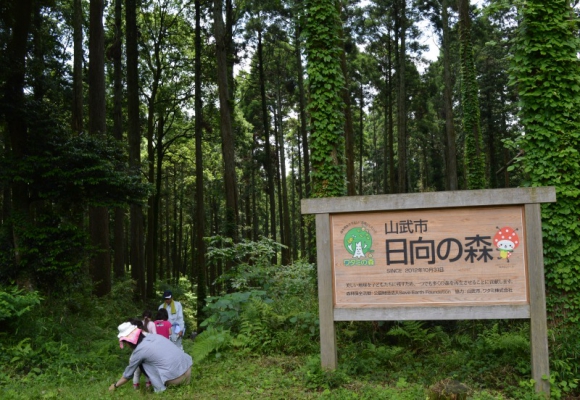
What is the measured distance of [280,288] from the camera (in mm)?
10812

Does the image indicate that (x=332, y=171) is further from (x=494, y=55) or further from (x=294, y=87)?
(x=494, y=55)

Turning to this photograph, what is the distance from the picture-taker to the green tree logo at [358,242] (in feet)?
22.3

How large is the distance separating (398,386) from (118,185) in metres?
9.32

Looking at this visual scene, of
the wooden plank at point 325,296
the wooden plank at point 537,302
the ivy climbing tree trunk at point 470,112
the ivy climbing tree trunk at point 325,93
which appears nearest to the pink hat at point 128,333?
the wooden plank at point 325,296

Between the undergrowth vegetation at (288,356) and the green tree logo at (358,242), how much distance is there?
1.67 metres

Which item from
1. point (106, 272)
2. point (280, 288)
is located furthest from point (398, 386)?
point (106, 272)

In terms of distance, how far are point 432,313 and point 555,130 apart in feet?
11.0

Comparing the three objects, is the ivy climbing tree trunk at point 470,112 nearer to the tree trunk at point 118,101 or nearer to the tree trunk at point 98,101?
the tree trunk at point 98,101

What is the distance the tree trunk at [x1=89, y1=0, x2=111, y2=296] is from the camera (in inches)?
669

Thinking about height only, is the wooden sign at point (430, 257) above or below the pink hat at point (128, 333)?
above

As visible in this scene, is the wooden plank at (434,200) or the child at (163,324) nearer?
the wooden plank at (434,200)

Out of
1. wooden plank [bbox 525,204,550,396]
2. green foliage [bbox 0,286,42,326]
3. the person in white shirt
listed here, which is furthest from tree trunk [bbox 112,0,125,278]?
wooden plank [bbox 525,204,550,396]

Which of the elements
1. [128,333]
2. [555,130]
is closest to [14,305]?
[128,333]

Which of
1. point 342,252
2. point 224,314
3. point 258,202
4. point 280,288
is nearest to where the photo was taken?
point 342,252
